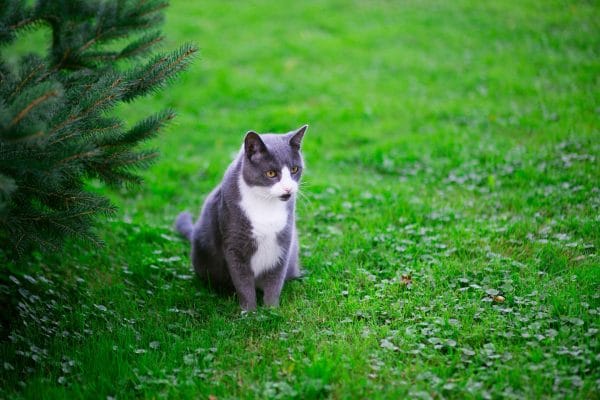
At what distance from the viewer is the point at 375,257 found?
4949mm

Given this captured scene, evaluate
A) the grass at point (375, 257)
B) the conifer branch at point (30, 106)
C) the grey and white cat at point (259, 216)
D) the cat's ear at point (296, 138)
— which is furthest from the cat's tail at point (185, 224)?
the conifer branch at point (30, 106)

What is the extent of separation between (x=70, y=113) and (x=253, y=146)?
4.44 feet

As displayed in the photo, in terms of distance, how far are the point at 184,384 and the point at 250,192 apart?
4.97 ft

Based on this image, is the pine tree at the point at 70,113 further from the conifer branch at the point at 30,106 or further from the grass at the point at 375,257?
the grass at the point at 375,257

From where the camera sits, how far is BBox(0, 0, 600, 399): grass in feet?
11.0

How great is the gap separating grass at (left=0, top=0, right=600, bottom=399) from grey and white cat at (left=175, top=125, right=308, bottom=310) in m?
0.23

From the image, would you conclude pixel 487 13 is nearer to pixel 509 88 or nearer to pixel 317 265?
pixel 509 88

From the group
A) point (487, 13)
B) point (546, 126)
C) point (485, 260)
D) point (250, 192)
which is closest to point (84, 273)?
point (250, 192)

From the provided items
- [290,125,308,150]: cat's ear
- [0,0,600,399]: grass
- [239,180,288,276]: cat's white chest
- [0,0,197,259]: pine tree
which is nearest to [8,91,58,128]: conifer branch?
[0,0,197,259]: pine tree

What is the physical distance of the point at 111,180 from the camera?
4016 mm

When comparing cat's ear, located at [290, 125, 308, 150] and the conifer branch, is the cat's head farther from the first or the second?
the conifer branch

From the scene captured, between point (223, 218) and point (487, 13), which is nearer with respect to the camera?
point (223, 218)

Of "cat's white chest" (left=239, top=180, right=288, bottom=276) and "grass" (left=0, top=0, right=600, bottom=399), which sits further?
"cat's white chest" (left=239, top=180, right=288, bottom=276)

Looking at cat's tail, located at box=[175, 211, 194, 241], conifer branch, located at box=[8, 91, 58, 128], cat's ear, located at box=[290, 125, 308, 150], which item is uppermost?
conifer branch, located at box=[8, 91, 58, 128]
